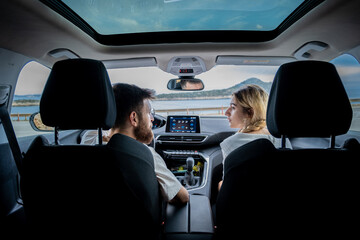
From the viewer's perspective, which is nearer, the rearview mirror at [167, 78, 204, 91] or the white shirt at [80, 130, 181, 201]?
the white shirt at [80, 130, 181, 201]

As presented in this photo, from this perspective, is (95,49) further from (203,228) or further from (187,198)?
(203,228)

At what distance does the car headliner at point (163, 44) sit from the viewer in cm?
179

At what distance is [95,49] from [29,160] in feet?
6.36

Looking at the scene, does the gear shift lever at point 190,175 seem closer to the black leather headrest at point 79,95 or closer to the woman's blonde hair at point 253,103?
the woman's blonde hair at point 253,103

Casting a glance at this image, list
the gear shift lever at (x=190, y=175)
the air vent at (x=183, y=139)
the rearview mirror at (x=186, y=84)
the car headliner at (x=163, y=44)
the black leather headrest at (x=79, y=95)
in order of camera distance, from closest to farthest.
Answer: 1. the black leather headrest at (x=79, y=95)
2. the car headliner at (x=163, y=44)
3. the gear shift lever at (x=190, y=175)
4. the rearview mirror at (x=186, y=84)
5. the air vent at (x=183, y=139)

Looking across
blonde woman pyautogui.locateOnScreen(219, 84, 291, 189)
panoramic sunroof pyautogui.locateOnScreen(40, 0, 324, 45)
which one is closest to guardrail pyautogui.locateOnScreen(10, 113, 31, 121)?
→ panoramic sunroof pyautogui.locateOnScreen(40, 0, 324, 45)

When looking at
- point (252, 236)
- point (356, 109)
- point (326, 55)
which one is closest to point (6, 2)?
point (252, 236)

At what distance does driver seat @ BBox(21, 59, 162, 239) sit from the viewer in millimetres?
1113

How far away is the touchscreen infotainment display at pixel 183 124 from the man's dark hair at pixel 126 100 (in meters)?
1.86

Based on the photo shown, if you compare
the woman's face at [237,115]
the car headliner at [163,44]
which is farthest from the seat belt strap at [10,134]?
the woman's face at [237,115]

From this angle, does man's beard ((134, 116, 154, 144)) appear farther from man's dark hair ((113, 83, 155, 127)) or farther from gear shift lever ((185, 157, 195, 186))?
gear shift lever ((185, 157, 195, 186))

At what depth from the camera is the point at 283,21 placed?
7.86 ft

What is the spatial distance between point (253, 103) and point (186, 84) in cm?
137

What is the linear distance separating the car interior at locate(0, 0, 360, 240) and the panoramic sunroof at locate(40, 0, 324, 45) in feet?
0.05
